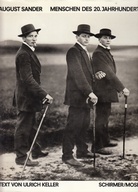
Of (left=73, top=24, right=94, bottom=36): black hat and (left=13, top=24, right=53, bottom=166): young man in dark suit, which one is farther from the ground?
(left=73, top=24, right=94, bottom=36): black hat

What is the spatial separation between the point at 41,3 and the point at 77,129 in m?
0.60

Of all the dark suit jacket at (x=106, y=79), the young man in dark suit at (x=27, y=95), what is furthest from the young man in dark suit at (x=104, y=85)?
the young man in dark suit at (x=27, y=95)

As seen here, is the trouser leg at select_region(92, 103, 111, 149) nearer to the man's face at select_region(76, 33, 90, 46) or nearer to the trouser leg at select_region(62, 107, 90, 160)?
the trouser leg at select_region(62, 107, 90, 160)

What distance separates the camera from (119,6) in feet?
6.24

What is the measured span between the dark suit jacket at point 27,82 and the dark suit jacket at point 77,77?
123mm

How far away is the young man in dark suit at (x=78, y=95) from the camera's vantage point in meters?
1.89

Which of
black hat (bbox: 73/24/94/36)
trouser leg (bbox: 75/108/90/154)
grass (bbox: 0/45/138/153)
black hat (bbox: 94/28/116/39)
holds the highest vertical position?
black hat (bbox: 73/24/94/36)

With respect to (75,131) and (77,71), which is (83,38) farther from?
(75,131)

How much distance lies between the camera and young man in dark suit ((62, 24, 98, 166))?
1891 mm

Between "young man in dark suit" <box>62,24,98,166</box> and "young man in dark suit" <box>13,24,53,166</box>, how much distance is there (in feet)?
0.35

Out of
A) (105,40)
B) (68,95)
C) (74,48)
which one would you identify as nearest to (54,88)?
(68,95)

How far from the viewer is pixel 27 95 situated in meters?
1.88

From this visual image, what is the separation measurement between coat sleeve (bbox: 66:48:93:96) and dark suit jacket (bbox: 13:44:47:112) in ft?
0.48

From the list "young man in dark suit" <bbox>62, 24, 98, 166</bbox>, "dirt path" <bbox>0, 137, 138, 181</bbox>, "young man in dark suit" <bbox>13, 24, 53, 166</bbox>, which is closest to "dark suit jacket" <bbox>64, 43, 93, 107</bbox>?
"young man in dark suit" <bbox>62, 24, 98, 166</bbox>
